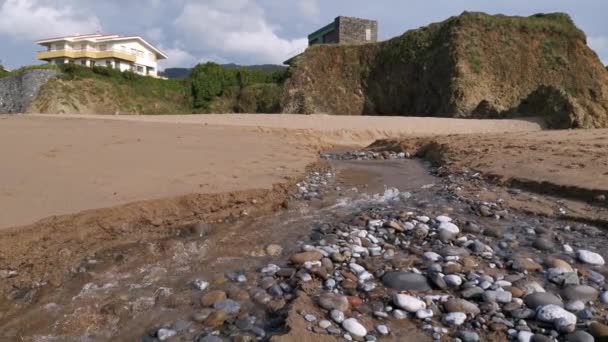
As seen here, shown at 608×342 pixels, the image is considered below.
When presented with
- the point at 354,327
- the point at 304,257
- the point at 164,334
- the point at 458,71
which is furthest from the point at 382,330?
the point at 458,71

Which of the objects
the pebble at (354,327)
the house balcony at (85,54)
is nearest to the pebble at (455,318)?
the pebble at (354,327)

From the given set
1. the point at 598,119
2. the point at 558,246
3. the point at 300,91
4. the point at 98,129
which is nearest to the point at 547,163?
the point at 558,246

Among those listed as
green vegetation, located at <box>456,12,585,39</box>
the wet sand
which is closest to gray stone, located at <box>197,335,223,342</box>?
the wet sand

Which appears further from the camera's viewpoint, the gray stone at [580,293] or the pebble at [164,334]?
the gray stone at [580,293]

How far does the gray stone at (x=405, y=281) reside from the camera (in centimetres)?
277

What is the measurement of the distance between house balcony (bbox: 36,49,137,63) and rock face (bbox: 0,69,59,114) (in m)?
19.5

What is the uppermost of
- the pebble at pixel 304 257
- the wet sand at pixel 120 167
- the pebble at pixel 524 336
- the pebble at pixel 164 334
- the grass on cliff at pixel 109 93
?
the grass on cliff at pixel 109 93

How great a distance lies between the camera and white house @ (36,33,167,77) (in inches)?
1913

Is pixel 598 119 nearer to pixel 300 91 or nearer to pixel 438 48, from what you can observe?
pixel 438 48

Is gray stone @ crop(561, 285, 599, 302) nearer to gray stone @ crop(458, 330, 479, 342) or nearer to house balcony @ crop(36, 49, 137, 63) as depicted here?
gray stone @ crop(458, 330, 479, 342)

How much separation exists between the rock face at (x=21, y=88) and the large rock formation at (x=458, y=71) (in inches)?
601

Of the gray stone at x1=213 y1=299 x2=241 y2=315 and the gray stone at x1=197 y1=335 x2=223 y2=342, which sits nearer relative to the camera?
the gray stone at x1=197 y1=335 x2=223 y2=342

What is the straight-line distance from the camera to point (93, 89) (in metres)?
29.8

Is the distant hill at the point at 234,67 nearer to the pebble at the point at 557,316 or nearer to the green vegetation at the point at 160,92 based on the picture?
the green vegetation at the point at 160,92
